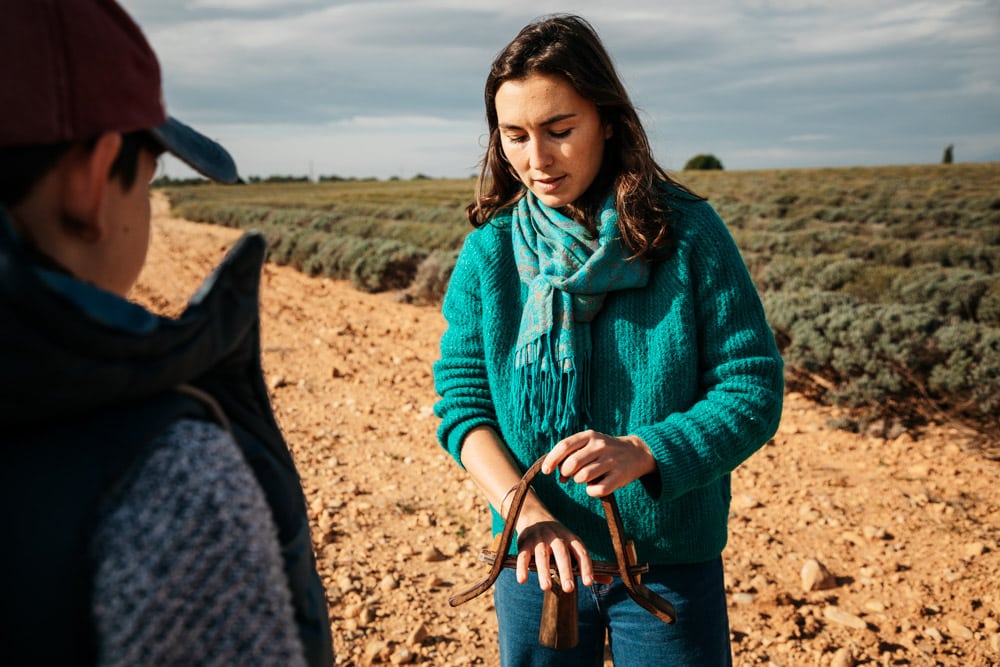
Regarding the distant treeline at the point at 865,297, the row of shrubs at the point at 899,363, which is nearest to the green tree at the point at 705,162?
the distant treeline at the point at 865,297

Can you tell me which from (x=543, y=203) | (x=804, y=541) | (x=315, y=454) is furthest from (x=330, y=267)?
(x=543, y=203)

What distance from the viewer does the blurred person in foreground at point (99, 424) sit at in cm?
78

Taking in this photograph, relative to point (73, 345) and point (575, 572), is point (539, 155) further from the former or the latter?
point (73, 345)

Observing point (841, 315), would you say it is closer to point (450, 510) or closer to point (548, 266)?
point (450, 510)

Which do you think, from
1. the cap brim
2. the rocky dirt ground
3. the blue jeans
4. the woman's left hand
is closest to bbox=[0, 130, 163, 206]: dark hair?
the cap brim

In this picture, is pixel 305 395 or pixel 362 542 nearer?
pixel 362 542

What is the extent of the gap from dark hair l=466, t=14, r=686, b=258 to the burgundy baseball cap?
3.43 ft

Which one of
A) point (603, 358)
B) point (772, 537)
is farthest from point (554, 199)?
point (772, 537)

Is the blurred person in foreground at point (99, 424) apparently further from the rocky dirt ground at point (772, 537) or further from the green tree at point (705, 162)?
the green tree at point (705, 162)

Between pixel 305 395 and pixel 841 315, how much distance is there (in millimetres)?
4235

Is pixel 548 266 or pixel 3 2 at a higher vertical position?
pixel 3 2

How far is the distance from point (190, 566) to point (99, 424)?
16 centimetres

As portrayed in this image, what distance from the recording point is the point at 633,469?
165 centimetres

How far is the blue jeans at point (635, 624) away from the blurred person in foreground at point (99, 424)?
106 centimetres
